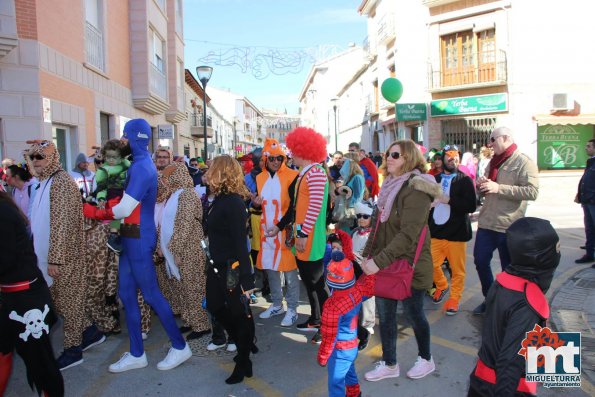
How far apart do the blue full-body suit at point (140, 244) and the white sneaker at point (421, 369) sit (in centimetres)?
195

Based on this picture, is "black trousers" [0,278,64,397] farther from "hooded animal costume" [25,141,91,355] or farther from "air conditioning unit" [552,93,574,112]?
"air conditioning unit" [552,93,574,112]

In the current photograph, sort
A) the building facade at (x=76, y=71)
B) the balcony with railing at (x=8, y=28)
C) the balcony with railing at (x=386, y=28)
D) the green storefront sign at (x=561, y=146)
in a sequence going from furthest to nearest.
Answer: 1. the balcony with railing at (x=386, y=28)
2. the green storefront sign at (x=561, y=146)
3. the building facade at (x=76, y=71)
4. the balcony with railing at (x=8, y=28)

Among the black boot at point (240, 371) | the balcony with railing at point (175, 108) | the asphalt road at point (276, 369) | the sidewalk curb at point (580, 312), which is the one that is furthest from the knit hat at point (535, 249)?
the balcony with railing at point (175, 108)

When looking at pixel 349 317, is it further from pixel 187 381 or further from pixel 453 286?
pixel 453 286

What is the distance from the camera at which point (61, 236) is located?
11.6 ft

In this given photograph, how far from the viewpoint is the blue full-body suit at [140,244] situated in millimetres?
3590

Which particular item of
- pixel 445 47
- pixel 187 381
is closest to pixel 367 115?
pixel 445 47

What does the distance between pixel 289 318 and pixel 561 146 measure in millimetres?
16431

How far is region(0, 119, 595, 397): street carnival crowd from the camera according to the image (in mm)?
2611

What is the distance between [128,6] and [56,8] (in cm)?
629

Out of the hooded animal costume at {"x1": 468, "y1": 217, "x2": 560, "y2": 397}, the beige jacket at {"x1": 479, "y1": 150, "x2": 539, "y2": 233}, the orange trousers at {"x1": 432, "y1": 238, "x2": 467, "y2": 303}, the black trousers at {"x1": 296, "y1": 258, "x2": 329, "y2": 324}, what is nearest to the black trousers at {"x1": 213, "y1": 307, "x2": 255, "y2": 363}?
the black trousers at {"x1": 296, "y1": 258, "x2": 329, "y2": 324}

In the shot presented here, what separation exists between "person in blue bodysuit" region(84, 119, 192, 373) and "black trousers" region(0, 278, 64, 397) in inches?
31.3

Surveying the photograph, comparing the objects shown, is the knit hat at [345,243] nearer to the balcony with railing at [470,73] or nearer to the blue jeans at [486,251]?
the blue jeans at [486,251]

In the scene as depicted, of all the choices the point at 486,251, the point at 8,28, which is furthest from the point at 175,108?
the point at 486,251
